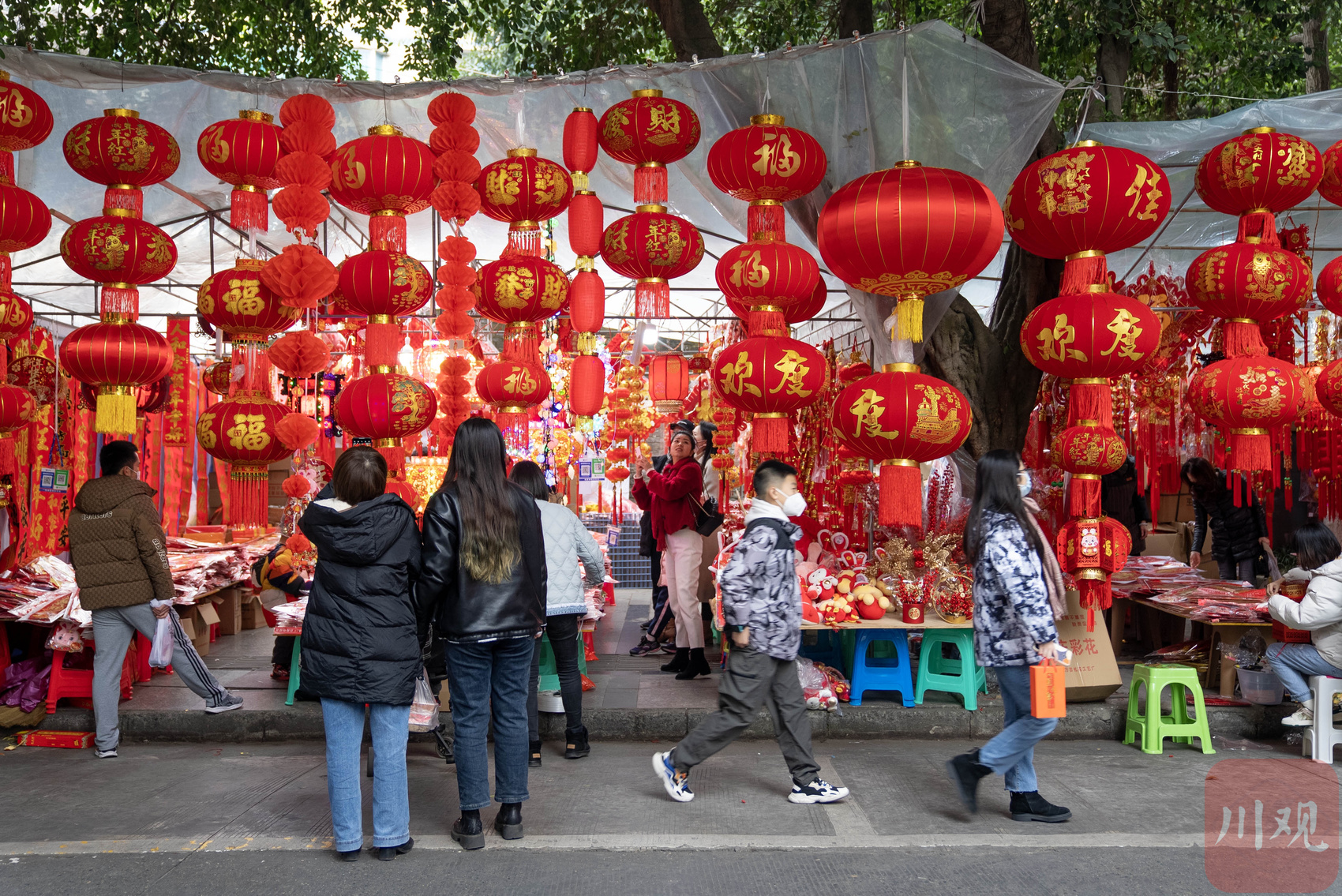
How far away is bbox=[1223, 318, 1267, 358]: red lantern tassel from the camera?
15.6 feet

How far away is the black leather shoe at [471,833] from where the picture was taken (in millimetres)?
3598

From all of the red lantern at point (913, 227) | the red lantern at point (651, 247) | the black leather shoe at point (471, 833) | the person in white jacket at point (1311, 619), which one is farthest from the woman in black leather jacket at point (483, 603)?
the person in white jacket at point (1311, 619)

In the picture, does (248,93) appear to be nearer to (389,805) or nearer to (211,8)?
(211,8)

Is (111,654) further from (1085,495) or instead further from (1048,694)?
(1085,495)

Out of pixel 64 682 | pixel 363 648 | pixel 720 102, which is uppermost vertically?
pixel 720 102

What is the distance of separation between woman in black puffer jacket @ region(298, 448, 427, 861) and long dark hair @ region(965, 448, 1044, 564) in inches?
86.2

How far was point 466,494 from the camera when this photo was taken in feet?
11.6

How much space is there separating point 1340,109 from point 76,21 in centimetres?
793

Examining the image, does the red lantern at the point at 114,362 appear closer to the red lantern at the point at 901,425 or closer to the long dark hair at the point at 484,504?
the long dark hair at the point at 484,504

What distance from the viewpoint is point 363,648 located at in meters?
3.41

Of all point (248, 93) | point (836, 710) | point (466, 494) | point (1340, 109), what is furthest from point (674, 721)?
point (1340, 109)

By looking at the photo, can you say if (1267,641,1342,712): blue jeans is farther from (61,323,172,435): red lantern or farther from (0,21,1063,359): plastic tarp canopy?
(61,323,172,435): red lantern

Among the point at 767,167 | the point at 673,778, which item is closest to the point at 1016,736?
the point at 673,778

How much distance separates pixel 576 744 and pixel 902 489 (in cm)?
208
